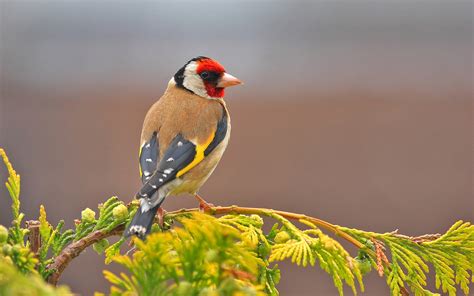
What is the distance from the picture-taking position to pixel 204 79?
3.19 m

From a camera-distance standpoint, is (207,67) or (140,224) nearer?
(140,224)

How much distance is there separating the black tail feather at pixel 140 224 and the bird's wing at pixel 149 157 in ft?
2.25

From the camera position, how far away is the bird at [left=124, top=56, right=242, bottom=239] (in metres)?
2.46

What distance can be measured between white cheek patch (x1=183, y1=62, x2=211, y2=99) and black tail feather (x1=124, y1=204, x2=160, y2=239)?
1467 millimetres

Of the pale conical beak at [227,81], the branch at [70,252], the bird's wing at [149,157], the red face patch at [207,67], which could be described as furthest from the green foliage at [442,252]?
the red face patch at [207,67]

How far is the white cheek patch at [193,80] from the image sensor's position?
10.4ft

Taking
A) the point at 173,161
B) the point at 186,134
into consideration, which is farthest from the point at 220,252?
the point at 186,134

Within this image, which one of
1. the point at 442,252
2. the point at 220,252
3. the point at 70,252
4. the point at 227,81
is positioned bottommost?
the point at 442,252

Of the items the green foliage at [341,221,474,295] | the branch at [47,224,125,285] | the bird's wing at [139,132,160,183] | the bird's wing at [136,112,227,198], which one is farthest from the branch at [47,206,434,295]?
the bird's wing at [139,132,160,183]

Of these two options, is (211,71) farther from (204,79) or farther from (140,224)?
(140,224)

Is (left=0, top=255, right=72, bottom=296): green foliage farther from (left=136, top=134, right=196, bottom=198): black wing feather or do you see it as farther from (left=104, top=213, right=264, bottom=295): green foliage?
(left=136, top=134, right=196, bottom=198): black wing feather

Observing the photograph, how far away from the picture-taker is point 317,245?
1569 mm

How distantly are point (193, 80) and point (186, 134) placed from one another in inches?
23.2

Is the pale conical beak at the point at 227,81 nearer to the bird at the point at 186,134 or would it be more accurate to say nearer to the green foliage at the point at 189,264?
the bird at the point at 186,134
